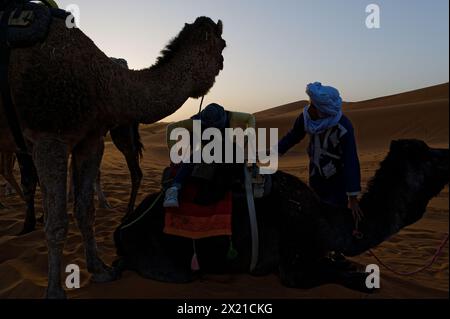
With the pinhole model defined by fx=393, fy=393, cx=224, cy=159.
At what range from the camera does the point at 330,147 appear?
11.4 ft

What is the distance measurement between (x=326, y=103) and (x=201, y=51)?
1.12 meters

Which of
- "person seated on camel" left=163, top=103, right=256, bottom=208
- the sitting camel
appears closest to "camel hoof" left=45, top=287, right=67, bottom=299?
the sitting camel

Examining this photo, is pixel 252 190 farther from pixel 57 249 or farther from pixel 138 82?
pixel 57 249

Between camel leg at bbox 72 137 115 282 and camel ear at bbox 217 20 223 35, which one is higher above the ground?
camel ear at bbox 217 20 223 35

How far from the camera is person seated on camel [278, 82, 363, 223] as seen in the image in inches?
126

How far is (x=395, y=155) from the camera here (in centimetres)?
302

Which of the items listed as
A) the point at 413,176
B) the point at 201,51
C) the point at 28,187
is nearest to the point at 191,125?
the point at 201,51

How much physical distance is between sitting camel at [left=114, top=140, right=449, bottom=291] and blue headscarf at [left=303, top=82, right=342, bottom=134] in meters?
0.52

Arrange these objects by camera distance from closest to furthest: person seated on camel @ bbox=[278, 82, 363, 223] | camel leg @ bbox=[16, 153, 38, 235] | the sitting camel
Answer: the sitting camel → person seated on camel @ bbox=[278, 82, 363, 223] → camel leg @ bbox=[16, 153, 38, 235]

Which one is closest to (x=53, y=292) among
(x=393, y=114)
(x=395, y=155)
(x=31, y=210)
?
(x=31, y=210)

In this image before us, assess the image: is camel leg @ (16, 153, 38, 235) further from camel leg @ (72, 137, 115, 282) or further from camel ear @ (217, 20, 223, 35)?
camel ear @ (217, 20, 223, 35)

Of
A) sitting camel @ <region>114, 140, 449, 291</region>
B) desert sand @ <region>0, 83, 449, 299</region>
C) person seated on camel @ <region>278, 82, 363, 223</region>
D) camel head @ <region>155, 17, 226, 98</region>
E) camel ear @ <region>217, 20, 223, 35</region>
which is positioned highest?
camel ear @ <region>217, 20, 223, 35</region>

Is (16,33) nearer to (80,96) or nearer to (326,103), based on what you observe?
(80,96)

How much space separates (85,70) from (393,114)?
78.4ft
